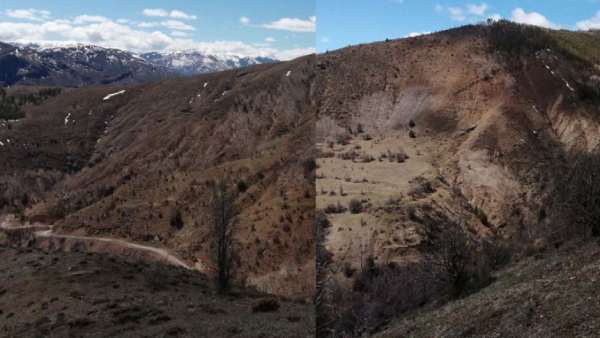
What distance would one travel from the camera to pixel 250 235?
98.3 feet

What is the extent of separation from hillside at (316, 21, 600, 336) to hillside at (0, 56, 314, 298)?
115 inches

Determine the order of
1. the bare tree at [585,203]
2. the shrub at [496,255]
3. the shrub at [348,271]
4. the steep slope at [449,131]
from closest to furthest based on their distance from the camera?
the bare tree at [585,203] < the shrub at [496,255] < the shrub at [348,271] < the steep slope at [449,131]

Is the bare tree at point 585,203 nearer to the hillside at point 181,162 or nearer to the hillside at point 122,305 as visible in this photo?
the hillside at point 181,162

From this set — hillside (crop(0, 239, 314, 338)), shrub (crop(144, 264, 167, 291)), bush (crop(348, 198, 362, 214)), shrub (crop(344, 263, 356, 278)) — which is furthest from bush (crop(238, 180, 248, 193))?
shrub (crop(144, 264, 167, 291))

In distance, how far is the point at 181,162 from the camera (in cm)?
5569

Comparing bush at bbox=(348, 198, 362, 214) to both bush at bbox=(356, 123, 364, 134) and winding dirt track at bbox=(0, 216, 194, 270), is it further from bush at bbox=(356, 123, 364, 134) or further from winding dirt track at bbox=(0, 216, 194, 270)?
bush at bbox=(356, 123, 364, 134)

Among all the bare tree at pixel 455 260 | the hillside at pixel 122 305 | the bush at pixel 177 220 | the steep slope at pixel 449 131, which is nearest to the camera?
the hillside at pixel 122 305

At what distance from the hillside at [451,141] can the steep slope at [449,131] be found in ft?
0.39

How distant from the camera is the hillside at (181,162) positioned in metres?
30.1

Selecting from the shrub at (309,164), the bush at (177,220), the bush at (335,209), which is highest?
the shrub at (309,164)

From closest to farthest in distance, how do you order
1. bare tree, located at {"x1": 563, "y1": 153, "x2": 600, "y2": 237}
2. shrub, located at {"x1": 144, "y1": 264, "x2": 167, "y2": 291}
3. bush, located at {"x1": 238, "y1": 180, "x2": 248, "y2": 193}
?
shrub, located at {"x1": 144, "y1": 264, "x2": 167, "y2": 291}, bare tree, located at {"x1": 563, "y1": 153, "x2": 600, "y2": 237}, bush, located at {"x1": 238, "y1": 180, "x2": 248, "y2": 193}

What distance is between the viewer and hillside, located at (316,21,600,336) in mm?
29239

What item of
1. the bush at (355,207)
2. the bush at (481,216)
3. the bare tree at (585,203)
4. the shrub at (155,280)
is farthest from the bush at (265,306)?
the bush at (481,216)

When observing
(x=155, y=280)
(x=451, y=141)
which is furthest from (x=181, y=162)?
(x=155, y=280)
